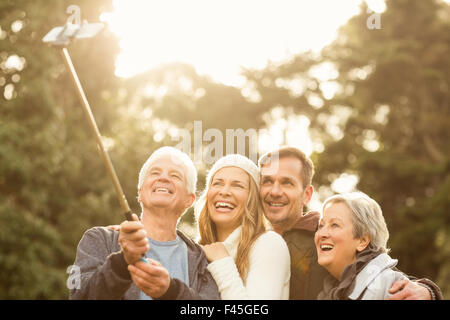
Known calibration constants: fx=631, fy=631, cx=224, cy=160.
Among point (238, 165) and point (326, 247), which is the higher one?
point (238, 165)

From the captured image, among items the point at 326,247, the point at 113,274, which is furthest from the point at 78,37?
the point at 326,247

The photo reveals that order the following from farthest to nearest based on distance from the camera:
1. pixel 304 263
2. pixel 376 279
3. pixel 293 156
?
1. pixel 293 156
2. pixel 304 263
3. pixel 376 279

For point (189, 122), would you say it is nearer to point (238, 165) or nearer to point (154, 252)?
point (238, 165)

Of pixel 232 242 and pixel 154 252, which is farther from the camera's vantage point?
pixel 232 242

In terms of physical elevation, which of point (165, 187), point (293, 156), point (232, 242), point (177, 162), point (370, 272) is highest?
point (293, 156)

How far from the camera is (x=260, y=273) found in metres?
3.27

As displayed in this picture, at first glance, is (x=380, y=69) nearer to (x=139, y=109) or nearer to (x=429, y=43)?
(x=429, y=43)

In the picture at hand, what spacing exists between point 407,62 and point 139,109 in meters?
8.91

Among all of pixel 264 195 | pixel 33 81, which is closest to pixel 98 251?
pixel 264 195

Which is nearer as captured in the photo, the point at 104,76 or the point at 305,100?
the point at 104,76

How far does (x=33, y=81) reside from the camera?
13633 mm

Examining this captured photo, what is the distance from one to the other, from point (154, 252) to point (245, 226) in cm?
56

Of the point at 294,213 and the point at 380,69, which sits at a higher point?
the point at 380,69

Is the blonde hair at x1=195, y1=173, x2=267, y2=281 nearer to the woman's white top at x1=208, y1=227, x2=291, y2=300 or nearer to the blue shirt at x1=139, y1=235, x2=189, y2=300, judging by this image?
the woman's white top at x1=208, y1=227, x2=291, y2=300
